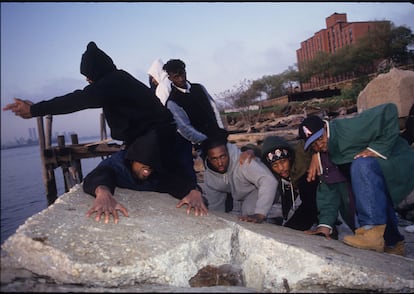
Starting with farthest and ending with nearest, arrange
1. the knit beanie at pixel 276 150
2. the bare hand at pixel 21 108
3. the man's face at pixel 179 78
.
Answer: the man's face at pixel 179 78
the knit beanie at pixel 276 150
the bare hand at pixel 21 108

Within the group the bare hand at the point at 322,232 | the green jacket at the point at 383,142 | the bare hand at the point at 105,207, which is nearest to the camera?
the bare hand at the point at 105,207

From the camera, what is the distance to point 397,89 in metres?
8.03

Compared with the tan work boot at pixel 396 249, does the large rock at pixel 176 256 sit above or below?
above

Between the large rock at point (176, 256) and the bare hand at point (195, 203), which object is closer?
the large rock at point (176, 256)

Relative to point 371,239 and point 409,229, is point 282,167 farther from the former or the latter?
point 409,229

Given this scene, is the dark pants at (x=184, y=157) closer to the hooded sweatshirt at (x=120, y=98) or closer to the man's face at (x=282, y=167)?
the hooded sweatshirt at (x=120, y=98)

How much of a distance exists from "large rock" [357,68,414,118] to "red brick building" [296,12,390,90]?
28.1 metres

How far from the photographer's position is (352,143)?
8.74ft

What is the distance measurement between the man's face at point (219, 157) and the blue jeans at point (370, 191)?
1154 millimetres

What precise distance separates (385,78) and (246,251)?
789 centimetres

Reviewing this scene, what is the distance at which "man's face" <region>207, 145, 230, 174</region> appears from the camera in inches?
125

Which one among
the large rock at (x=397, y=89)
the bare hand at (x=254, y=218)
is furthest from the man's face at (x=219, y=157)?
the large rock at (x=397, y=89)

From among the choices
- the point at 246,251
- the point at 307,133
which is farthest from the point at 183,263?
the point at 307,133

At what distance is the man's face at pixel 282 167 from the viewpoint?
3.11 m
